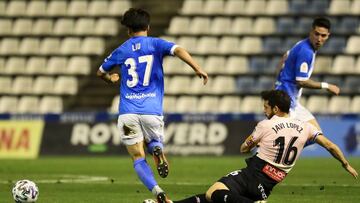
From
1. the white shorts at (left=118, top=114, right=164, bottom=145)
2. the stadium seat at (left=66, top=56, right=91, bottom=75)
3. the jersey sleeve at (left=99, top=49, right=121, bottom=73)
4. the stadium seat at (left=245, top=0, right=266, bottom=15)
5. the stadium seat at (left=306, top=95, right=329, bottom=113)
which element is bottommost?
the stadium seat at (left=306, top=95, right=329, bottom=113)

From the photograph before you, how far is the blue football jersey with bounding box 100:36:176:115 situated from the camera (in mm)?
10742

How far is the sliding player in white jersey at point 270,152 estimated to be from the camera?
965cm

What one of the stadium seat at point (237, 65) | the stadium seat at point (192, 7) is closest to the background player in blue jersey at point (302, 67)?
the stadium seat at point (237, 65)

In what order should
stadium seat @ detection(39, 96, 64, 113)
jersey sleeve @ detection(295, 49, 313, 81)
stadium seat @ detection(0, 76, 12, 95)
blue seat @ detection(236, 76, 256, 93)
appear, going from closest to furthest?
1. jersey sleeve @ detection(295, 49, 313, 81)
2. blue seat @ detection(236, 76, 256, 93)
3. stadium seat @ detection(39, 96, 64, 113)
4. stadium seat @ detection(0, 76, 12, 95)

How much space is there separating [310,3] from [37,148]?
11.0m

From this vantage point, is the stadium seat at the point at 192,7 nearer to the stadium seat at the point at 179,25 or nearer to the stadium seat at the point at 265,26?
the stadium seat at the point at 179,25

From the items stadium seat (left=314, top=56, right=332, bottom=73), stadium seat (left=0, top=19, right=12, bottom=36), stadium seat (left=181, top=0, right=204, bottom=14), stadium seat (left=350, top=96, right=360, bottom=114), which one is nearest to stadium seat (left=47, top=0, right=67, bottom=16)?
stadium seat (left=0, top=19, right=12, bottom=36)

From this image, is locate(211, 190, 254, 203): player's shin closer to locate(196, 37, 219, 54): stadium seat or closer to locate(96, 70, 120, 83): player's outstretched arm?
locate(96, 70, 120, 83): player's outstretched arm

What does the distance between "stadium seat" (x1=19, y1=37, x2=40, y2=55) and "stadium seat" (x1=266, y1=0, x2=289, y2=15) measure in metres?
8.32

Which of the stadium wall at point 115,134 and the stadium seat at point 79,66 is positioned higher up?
the stadium seat at point 79,66

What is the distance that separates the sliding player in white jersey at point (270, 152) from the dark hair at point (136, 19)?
177 centimetres

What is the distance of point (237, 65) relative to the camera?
31.6 m

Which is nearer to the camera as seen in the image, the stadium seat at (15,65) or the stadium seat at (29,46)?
the stadium seat at (15,65)

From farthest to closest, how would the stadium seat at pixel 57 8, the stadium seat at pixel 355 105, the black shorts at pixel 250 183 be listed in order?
1. the stadium seat at pixel 57 8
2. the stadium seat at pixel 355 105
3. the black shorts at pixel 250 183
